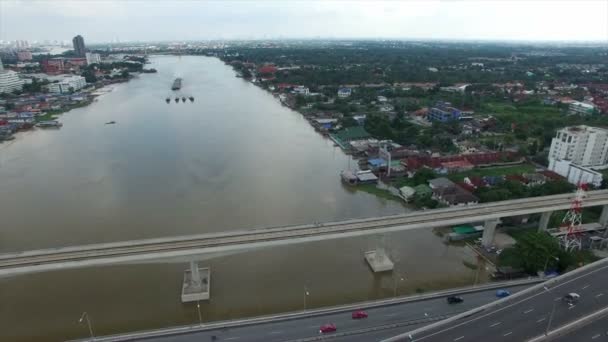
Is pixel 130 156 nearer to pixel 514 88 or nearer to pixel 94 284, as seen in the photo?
pixel 94 284

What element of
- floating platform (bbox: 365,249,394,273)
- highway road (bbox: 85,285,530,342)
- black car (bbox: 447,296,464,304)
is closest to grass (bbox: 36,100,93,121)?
highway road (bbox: 85,285,530,342)

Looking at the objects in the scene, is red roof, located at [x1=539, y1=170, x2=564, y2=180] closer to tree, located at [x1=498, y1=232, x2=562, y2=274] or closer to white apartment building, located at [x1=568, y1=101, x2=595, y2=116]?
tree, located at [x1=498, y1=232, x2=562, y2=274]

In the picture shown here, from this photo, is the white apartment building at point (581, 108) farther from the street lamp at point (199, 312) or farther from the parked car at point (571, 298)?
the street lamp at point (199, 312)

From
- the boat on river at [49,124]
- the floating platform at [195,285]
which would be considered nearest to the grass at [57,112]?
the boat on river at [49,124]

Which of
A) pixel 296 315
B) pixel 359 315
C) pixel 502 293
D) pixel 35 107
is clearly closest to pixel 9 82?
pixel 35 107

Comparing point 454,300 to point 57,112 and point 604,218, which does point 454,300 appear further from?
point 57,112

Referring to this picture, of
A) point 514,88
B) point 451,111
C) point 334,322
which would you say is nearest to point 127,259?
point 334,322
